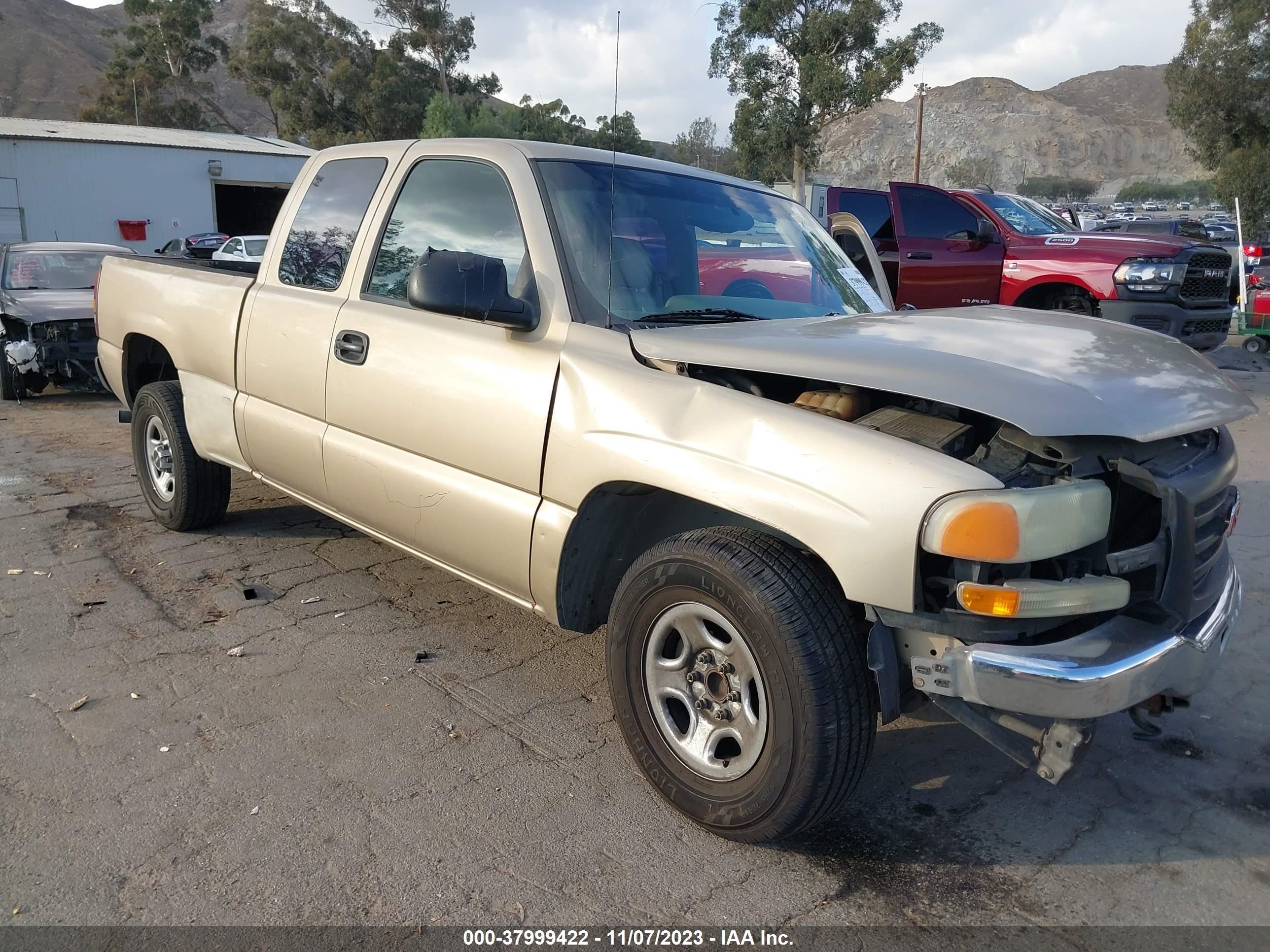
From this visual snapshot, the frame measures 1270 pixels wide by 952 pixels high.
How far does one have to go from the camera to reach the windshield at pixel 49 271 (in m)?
10.6

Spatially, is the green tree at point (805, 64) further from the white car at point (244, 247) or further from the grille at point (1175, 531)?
the grille at point (1175, 531)

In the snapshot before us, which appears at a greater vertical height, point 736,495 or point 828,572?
point 736,495

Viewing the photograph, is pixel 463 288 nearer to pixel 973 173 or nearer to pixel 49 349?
pixel 49 349

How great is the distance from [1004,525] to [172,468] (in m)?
4.63

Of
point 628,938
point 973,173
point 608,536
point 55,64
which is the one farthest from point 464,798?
point 55,64

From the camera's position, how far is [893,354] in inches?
101

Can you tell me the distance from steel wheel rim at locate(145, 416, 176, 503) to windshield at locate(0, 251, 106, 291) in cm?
633

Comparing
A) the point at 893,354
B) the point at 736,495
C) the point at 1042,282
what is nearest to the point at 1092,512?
the point at 893,354

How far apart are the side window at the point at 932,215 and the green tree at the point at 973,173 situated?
9067 cm

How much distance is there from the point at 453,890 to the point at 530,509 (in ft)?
3.80

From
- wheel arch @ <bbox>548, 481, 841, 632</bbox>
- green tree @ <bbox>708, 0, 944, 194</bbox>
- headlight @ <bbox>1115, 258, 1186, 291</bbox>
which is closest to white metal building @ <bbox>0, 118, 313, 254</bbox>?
green tree @ <bbox>708, 0, 944, 194</bbox>

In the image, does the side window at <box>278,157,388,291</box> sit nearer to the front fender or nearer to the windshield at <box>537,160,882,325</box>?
the windshield at <box>537,160,882,325</box>

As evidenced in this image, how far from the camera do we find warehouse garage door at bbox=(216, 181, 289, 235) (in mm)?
33844

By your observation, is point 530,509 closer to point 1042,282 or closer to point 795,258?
point 795,258
